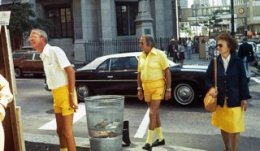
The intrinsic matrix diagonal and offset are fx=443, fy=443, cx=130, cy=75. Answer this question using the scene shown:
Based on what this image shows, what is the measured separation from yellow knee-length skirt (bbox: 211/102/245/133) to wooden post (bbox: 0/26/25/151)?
268 cm

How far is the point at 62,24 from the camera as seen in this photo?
114ft

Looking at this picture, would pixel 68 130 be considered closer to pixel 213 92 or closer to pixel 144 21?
pixel 213 92


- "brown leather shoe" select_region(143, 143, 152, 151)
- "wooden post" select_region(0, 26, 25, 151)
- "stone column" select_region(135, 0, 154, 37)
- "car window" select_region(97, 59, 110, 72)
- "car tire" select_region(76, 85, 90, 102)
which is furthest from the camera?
"stone column" select_region(135, 0, 154, 37)

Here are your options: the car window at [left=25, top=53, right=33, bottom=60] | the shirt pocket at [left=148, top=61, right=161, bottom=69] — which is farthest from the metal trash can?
the car window at [left=25, top=53, right=33, bottom=60]

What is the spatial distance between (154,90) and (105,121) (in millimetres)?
1180

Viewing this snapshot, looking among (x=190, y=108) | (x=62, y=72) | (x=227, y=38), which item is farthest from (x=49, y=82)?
(x=190, y=108)

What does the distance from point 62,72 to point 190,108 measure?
21.0ft

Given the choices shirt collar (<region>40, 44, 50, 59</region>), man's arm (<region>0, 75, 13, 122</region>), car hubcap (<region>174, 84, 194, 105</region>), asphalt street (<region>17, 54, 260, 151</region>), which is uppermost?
shirt collar (<region>40, 44, 50, 59</region>)

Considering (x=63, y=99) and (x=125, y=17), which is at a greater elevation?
(x=125, y=17)

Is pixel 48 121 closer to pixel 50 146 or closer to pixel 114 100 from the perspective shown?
pixel 50 146

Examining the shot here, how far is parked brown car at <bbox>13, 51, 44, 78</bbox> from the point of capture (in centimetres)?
2286

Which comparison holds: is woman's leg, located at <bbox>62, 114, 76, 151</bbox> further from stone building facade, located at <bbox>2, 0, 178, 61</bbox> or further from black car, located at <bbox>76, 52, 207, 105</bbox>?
stone building facade, located at <bbox>2, 0, 178, 61</bbox>

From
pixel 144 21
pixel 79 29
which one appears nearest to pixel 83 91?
pixel 144 21

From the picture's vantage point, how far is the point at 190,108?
1155 centimetres
